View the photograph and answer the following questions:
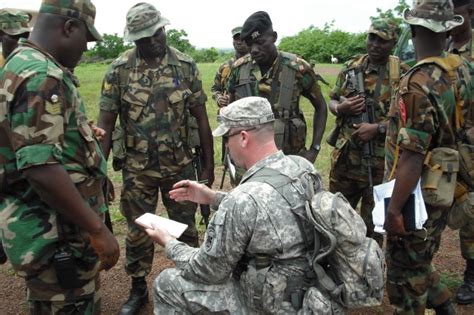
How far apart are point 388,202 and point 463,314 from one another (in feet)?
4.52

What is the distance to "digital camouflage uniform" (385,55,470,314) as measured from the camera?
267 centimetres

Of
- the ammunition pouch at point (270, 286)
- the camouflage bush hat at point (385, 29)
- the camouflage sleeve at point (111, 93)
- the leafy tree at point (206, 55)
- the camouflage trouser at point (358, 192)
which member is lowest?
the leafy tree at point (206, 55)

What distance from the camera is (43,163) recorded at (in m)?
2.09

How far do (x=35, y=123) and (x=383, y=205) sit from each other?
1.96 meters

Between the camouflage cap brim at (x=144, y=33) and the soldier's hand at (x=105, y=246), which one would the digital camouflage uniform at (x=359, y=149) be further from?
the soldier's hand at (x=105, y=246)

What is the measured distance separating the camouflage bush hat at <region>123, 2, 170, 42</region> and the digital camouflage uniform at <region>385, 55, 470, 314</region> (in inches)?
68.1

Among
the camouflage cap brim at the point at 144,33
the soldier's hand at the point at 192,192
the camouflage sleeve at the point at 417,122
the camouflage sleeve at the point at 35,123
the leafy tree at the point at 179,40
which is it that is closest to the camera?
the camouflage sleeve at the point at 35,123

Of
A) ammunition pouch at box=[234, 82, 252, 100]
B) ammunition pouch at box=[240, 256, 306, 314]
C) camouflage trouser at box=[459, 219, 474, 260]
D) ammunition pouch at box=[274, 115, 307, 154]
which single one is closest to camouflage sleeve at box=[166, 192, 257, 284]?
ammunition pouch at box=[240, 256, 306, 314]

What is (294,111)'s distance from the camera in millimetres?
4152

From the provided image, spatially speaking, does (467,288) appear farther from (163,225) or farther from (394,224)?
(163,225)

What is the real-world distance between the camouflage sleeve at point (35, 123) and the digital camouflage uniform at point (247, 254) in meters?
0.79

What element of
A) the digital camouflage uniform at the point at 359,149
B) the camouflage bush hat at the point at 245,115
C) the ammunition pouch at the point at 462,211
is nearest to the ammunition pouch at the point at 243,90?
the digital camouflage uniform at the point at 359,149

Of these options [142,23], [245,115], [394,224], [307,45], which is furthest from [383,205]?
[307,45]

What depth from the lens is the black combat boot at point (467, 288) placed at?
3.77 metres
